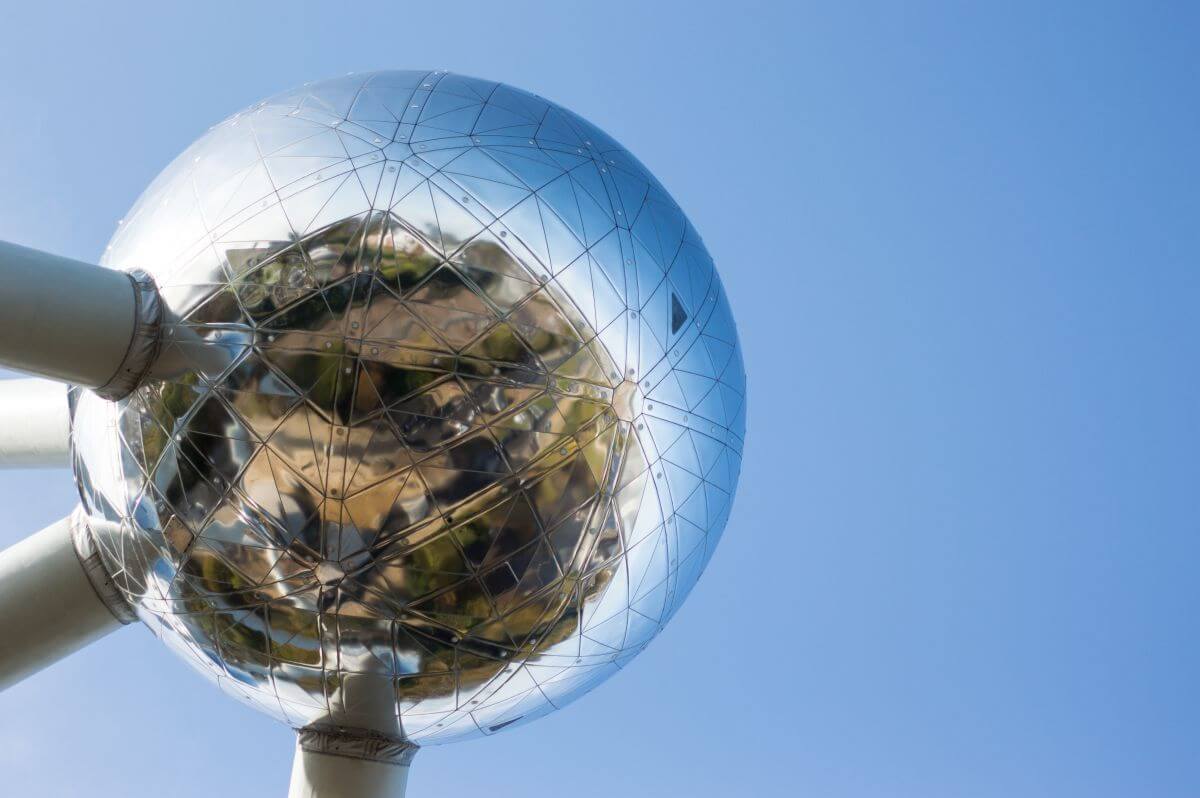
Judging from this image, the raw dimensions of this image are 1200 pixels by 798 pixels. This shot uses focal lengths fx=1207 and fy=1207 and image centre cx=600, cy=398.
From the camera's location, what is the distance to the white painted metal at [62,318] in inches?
139

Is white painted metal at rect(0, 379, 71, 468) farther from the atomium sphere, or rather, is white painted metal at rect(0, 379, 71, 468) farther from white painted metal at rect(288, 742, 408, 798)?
white painted metal at rect(288, 742, 408, 798)

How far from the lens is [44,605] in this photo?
4.48 metres

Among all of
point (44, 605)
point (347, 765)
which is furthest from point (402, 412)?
point (44, 605)

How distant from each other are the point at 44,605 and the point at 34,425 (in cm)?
98

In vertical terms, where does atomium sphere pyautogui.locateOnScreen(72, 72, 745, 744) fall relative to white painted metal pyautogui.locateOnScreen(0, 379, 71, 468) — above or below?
below

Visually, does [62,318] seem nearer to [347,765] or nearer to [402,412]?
[402,412]

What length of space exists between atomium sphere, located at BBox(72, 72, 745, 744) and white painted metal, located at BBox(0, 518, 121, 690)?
0.46m

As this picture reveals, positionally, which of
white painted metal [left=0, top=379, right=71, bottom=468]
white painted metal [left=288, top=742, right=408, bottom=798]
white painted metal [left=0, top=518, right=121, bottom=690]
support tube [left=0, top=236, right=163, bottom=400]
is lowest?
white painted metal [left=288, top=742, right=408, bottom=798]

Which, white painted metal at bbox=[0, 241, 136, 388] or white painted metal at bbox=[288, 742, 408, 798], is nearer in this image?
white painted metal at bbox=[0, 241, 136, 388]

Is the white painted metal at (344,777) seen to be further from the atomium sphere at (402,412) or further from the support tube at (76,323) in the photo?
the support tube at (76,323)

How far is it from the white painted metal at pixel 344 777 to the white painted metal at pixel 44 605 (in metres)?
0.92

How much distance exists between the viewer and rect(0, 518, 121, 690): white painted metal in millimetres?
4469

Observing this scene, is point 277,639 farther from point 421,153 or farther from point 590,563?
point 421,153

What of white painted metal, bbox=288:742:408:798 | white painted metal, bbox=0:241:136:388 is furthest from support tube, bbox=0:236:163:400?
white painted metal, bbox=288:742:408:798
